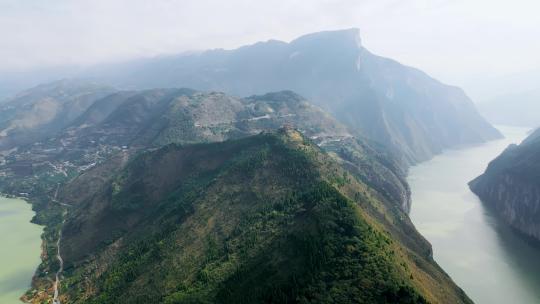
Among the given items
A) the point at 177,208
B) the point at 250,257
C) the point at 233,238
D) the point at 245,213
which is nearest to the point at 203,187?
the point at 177,208

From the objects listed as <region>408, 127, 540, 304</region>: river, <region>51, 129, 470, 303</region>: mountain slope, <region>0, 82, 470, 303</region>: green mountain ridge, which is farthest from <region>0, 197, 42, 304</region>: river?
<region>408, 127, 540, 304</region>: river

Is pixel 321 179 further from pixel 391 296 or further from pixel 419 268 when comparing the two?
pixel 391 296

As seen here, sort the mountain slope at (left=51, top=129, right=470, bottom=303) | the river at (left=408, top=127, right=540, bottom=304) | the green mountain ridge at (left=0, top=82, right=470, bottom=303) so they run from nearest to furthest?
the mountain slope at (left=51, top=129, right=470, bottom=303)
the green mountain ridge at (left=0, top=82, right=470, bottom=303)
the river at (left=408, top=127, right=540, bottom=304)

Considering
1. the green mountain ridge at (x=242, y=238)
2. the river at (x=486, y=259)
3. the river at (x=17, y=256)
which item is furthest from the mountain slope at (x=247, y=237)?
the river at (x=486, y=259)

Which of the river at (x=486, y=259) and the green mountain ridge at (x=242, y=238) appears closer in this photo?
the green mountain ridge at (x=242, y=238)

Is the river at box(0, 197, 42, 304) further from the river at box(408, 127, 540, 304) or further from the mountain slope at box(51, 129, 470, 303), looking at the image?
the river at box(408, 127, 540, 304)

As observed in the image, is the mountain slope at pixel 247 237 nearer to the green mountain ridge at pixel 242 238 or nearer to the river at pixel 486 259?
the green mountain ridge at pixel 242 238
